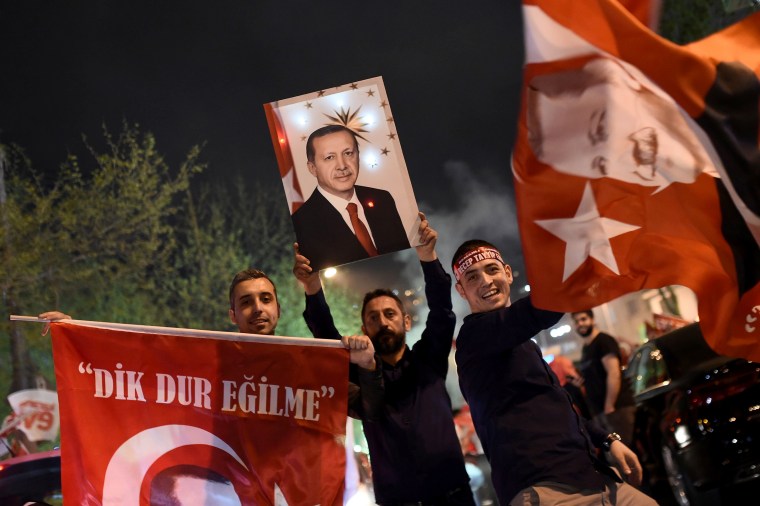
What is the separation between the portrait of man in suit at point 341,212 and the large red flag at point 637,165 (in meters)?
1.23

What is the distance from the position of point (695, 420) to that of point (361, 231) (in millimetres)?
3916

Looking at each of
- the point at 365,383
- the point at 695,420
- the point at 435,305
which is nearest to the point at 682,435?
the point at 695,420

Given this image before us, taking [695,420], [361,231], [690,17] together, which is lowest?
[695,420]

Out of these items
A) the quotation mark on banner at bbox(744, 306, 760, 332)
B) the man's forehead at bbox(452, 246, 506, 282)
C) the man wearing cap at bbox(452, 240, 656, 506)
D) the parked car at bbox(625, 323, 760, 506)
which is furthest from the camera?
the parked car at bbox(625, 323, 760, 506)

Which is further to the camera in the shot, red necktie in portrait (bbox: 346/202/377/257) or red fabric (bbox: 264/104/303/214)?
red fabric (bbox: 264/104/303/214)

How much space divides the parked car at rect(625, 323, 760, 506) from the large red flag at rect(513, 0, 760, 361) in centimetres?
353

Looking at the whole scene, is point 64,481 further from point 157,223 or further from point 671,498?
point 157,223

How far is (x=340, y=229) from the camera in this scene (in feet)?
15.7

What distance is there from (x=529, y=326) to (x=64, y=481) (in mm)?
2465

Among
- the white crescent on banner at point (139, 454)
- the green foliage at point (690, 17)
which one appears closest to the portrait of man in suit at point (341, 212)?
the white crescent on banner at point (139, 454)

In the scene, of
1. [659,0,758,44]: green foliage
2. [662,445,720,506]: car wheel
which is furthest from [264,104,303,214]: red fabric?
[659,0,758,44]: green foliage

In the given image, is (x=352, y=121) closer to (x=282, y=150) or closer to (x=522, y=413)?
(x=282, y=150)

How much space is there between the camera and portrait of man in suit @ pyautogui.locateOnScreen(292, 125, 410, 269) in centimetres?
471

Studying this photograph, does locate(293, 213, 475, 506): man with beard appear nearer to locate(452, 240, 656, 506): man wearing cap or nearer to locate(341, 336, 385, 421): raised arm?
locate(341, 336, 385, 421): raised arm
